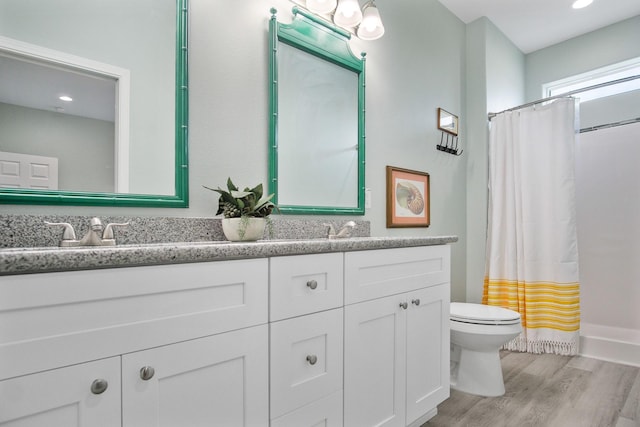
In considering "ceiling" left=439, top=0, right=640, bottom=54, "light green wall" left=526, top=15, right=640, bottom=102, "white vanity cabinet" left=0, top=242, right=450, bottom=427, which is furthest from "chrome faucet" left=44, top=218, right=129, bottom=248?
"light green wall" left=526, top=15, right=640, bottom=102

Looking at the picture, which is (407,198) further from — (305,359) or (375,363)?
(305,359)

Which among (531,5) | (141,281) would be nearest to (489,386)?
(141,281)

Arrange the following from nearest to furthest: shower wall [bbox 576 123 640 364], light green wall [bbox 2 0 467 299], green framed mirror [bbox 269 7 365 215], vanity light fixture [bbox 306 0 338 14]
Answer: light green wall [bbox 2 0 467 299]
green framed mirror [bbox 269 7 365 215]
vanity light fixture [bbox 306 0 338 14]
shower wall [bbox 576 123 640 364]

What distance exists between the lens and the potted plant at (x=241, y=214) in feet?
4.14

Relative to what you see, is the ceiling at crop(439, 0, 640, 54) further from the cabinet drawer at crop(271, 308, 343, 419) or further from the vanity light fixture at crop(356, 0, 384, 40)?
the cabinet drawer at crop(271, 308, 343, 419)

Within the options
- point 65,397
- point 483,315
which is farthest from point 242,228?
point 483,315

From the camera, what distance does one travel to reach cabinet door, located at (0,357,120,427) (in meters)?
0.64

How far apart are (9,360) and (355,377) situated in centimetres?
97

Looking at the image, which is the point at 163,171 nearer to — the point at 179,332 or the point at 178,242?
the point at 178,242

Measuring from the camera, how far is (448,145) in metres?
2.75

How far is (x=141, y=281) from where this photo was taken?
787 millimetres

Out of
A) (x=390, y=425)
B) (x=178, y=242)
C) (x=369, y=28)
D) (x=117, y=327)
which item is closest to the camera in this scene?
(x=117, y=327)

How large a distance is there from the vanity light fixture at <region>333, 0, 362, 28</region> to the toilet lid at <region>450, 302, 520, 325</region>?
167 cm

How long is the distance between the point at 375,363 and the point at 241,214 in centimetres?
73
